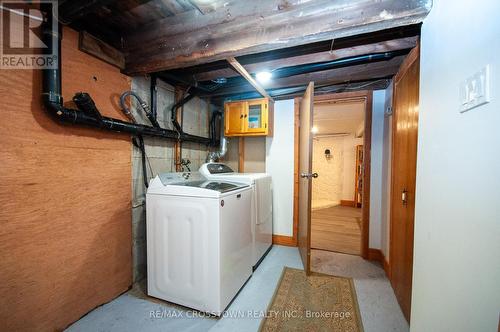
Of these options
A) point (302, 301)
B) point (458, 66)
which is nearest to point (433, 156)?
point (458, 66)

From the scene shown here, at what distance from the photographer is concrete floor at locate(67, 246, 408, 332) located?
1.41 m

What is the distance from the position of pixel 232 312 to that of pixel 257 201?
1.04 m

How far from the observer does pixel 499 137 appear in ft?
1.93

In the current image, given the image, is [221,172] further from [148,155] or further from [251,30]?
[251,30]

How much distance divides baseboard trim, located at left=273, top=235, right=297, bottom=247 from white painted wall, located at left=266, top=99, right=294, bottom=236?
56 mm

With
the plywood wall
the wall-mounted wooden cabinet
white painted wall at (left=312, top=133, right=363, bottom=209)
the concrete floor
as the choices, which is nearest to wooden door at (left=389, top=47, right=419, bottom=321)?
the concrete floor

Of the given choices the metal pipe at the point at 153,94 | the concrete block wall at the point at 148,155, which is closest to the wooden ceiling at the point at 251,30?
the metal pipe at the point at 153,94

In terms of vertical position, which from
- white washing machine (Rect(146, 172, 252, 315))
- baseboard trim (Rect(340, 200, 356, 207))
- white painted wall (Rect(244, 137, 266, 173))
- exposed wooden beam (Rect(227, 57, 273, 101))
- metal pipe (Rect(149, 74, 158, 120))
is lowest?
baseboard trim (Rect(340, 200, 356, 207))

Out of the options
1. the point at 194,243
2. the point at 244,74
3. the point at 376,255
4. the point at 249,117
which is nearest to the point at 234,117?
the point at 249,117

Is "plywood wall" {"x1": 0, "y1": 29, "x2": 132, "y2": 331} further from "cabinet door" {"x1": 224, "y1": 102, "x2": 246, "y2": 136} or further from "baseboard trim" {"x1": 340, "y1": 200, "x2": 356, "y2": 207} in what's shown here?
"baseboard trim" {"x1": 340, "y1": 200, "x2": 356, "y2": 207}

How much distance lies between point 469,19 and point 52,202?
240 centimetres

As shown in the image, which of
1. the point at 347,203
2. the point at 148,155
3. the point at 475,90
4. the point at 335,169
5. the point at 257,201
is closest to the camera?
the point at 475,90

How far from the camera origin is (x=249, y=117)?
2.74 meters

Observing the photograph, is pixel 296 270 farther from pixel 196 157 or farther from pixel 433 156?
pixel 196 157
